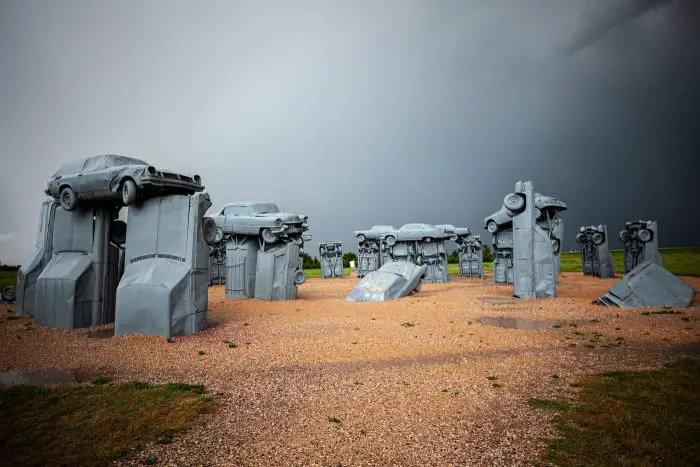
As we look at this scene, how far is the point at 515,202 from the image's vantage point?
56.5ft

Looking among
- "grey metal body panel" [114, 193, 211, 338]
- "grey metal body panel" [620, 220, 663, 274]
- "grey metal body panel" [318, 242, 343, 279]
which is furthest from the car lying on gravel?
"grey metal body panel" [620, 220, 663, 274]

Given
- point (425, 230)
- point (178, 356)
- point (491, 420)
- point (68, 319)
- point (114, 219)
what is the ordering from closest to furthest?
point (491, 420)
point (178, 356)
point (68, 319)
point (114, 219)
point (425, 230)

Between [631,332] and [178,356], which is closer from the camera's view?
[178,356]

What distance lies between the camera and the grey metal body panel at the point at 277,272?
17891 millimetres

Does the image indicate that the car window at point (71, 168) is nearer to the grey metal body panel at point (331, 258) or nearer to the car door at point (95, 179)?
the car door at point (95, 179)

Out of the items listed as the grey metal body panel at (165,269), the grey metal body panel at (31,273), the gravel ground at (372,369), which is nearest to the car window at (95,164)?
the grey metal body panel at (165,269)

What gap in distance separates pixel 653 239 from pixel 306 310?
2203 centimetres

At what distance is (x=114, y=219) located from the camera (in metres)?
12.6

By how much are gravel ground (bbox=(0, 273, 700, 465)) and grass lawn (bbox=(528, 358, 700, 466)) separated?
0.30 meters

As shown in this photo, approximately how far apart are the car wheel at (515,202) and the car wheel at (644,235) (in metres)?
12.5

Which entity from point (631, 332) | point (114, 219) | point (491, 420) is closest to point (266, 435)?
point (491, 420)

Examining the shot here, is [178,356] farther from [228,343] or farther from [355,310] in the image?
[355,310]

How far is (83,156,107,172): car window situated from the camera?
11430 mm

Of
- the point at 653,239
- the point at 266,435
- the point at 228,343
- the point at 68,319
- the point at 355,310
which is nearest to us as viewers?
the point at 266,435
